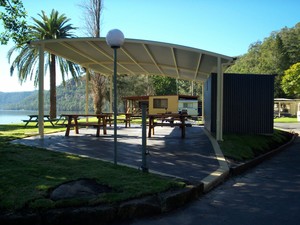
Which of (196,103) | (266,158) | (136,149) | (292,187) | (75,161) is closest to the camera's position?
(292,187)

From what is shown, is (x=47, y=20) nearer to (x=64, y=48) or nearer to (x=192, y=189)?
(x=64, y=48)

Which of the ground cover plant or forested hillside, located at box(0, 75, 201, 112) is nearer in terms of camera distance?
the ground cover plant

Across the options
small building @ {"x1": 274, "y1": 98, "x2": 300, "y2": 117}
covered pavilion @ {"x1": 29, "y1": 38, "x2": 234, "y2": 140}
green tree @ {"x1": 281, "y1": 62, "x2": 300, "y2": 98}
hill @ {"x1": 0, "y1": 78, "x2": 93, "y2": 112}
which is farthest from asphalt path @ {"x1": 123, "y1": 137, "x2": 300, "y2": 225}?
hill @ {"x1": 0, "y1": 78, "x2": 93, "y2": 112}

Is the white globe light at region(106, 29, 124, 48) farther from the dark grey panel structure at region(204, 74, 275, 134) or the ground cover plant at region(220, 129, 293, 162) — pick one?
the dark grey panel structure at region(204, 74, 275, 134)

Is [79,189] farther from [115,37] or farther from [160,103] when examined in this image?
[160,103]

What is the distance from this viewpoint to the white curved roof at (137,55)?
407 inches

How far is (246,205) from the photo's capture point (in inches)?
168

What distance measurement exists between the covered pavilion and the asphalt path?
4222 mm

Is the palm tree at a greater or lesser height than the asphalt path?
greater

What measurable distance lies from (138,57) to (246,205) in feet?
32.1

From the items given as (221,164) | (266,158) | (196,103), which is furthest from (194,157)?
(196,103)

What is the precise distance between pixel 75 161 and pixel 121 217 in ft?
8.57

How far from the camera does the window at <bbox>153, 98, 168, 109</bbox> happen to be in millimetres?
26969

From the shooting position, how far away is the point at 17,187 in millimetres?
4105
